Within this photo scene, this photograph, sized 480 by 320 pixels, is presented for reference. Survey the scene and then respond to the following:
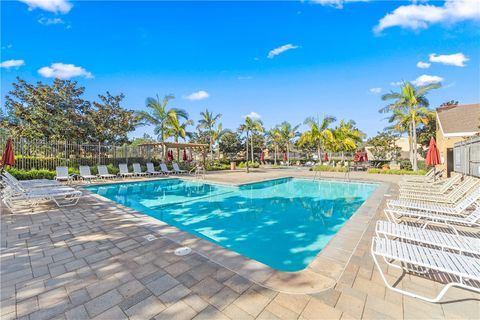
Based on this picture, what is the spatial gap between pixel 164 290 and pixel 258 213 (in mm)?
5400

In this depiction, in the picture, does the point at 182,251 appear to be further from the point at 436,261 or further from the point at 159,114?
the point at 159,114

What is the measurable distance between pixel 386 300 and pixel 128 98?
73.9 feet

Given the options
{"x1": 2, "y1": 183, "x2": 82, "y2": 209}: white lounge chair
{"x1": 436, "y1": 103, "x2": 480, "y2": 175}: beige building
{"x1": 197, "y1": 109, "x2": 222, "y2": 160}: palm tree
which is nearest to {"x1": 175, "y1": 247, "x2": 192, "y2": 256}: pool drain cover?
{"x1": 2, "y1": 183, "x2": 82, "y2": 209}: white lounge chair

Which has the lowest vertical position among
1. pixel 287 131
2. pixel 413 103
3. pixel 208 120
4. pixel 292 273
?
pixel 292 273

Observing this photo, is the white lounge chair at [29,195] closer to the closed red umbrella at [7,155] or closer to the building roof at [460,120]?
the closed red umbrella at [7,155]

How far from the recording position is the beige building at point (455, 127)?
48.7 ft

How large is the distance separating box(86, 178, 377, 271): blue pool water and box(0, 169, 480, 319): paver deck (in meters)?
1.72

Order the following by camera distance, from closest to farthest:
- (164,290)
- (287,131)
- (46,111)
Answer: (164,290)
(46,111)
(287,131)

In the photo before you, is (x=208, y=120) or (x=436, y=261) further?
(x=208, y=120)

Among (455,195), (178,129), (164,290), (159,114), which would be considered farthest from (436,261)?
(159,114)

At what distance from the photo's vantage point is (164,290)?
7.89 ft

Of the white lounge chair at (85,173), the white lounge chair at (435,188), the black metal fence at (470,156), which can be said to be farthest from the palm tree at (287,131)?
the white lounge chair at (85,173)

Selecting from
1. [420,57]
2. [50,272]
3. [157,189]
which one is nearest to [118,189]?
[157,189]

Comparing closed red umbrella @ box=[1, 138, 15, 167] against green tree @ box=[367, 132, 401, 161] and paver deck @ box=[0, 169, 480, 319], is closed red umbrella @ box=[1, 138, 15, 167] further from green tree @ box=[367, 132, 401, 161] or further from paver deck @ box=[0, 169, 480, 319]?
green tree @ box=[367, 132, 401, 161]
